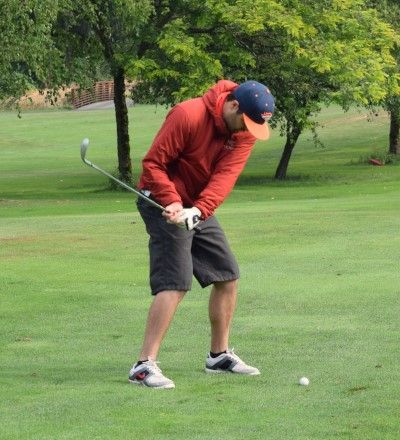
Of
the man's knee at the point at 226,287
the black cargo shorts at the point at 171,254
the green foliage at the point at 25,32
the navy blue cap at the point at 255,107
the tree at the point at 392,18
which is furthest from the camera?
the tree at the point at 392,18

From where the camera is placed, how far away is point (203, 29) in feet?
113

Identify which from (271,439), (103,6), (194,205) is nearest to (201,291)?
(194,205)

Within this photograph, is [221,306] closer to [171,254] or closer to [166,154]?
[171,254]

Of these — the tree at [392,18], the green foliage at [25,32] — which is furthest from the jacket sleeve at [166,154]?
the tree at [392,18]

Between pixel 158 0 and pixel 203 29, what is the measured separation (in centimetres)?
152

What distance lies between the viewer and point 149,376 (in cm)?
742

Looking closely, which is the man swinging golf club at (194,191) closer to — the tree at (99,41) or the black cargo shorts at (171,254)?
the black cargo shorts at (171,254)

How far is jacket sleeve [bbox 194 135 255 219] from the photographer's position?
24.6 feet

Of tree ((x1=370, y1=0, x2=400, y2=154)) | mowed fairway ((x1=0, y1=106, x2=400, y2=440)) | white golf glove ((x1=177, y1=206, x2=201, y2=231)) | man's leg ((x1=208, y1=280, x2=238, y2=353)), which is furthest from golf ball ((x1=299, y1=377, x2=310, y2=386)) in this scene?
Answer: tree ((x1=370, y1=0, x2=400, y2=154))

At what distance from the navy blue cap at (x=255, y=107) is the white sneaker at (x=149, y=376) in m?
1.50

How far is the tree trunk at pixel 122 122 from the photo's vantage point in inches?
1432

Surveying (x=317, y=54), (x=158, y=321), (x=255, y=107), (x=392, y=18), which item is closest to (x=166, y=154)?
(x=255, y=107)

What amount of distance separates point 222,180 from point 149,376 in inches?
48.9

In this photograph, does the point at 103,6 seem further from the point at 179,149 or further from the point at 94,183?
the point at 179,149
